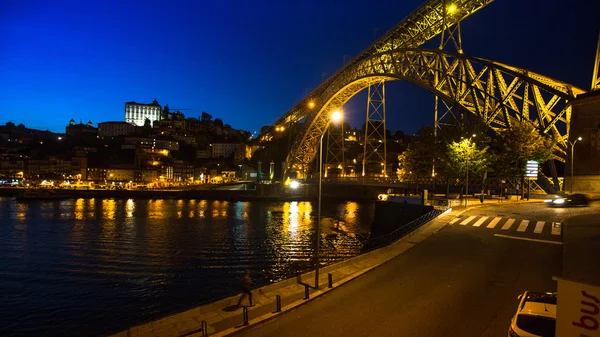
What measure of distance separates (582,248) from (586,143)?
2142 centimetres

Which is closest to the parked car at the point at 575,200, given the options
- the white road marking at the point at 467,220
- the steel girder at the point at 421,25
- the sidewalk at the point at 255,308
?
the white road marking at the point at 467,220

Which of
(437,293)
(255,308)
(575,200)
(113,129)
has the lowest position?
(255,308)

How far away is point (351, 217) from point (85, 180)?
383 ft

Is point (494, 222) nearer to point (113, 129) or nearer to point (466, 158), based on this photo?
point (466, 158)

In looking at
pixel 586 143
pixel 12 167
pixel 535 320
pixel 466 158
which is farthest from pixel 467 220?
pixel 12 167

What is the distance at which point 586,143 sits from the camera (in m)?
33.7

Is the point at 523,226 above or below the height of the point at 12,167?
below

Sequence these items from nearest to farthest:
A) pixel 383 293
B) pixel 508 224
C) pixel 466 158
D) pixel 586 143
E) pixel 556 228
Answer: pixel 383 293 < pixel 556 228 < pixel 508 224 < pixel 586 143 < pixel 466 158

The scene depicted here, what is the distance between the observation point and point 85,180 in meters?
133

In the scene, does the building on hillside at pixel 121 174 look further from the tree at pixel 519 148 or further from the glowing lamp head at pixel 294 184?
the tree at pixel 519 148

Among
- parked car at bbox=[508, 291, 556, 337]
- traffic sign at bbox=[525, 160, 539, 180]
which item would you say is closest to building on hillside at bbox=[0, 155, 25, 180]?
traffic sign at bbox=[525, 160, 539, 180]

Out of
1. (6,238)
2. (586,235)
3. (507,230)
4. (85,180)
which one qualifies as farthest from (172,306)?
(85,180)

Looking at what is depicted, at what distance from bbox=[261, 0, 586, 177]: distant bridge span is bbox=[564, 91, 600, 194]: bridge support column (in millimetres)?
1419

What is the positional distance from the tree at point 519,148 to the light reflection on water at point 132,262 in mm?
16206
